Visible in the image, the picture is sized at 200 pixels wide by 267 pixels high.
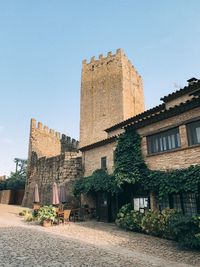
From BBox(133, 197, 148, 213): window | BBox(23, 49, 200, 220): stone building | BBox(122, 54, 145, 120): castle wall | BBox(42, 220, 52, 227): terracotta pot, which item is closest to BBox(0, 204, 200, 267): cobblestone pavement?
BBox(133, 197, 148, 213): window

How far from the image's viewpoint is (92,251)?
8.28 metres

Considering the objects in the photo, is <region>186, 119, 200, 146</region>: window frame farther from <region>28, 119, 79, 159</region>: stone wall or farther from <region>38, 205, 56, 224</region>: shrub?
<region>28, 119, 79, 159</region>: stone wall

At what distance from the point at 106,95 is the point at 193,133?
59.8 feet

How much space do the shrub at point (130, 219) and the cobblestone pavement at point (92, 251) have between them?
0.90m

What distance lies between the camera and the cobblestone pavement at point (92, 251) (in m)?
6.95

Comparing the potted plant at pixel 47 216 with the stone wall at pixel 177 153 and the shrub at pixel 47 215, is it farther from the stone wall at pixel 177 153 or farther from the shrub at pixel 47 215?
the stone wall at pixel 177 153

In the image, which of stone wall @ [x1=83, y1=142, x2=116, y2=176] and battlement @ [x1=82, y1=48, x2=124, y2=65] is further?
battlement @ [x1=82, y1=48, x2=124, y2=65]

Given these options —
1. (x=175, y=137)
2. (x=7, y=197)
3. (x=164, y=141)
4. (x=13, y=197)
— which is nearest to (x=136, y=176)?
(x=164, y=141)

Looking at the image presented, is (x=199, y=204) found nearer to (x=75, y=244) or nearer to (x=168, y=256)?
(x=168, y=256)

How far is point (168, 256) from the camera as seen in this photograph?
7.98m

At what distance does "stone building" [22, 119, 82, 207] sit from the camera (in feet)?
71.7

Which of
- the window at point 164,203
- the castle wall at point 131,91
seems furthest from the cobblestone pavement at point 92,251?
the castle wall at point 131,91

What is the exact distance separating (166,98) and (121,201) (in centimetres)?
730

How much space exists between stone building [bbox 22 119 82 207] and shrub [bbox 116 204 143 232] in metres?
7.10
